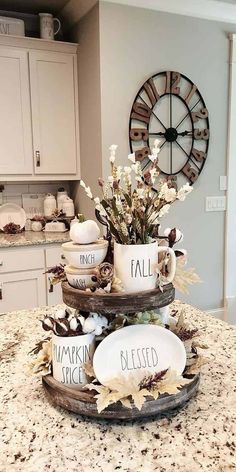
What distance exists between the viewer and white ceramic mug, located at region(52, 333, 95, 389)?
81cm

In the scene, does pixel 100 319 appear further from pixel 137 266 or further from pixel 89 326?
pixel 137 266

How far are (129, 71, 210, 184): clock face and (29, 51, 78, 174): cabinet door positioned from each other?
0.62m

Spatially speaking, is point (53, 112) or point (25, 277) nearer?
point (25, 277)

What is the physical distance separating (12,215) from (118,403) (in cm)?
268

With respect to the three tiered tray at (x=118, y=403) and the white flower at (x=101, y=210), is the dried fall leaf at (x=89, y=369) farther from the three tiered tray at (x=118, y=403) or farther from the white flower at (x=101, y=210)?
the white flower at (x=101, y=210)

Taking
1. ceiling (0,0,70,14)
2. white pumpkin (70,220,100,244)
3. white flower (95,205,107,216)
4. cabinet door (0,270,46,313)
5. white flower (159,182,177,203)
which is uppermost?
ceiling (0,0,70,14)

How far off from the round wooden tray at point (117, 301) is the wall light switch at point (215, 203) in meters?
2.43

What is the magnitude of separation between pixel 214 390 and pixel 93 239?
1.47ft

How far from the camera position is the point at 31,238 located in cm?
288

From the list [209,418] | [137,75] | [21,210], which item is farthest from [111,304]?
[21,210]

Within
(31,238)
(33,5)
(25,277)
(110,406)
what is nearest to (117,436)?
(110,406)

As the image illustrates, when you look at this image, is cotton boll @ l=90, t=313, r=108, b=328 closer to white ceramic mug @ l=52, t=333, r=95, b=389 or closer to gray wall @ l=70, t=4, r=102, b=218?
white ceramic mug @ l=52, t=333, r=95, b=389

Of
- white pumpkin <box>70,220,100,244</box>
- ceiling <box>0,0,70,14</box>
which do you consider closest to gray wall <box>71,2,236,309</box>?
ceiling <box>0,0,70,14</box>

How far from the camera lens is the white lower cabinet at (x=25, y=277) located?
271 cm
